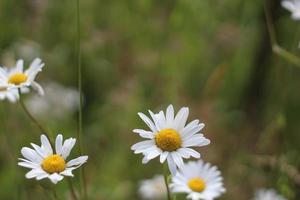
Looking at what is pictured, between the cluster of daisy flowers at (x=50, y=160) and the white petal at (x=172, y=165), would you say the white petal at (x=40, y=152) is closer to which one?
A: the cluster of daisy flowers at (x=50, y=160)

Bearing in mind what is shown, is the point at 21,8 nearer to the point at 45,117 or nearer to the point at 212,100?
the point at 45,117

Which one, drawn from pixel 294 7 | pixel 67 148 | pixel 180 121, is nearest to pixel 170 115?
pixel 180 121

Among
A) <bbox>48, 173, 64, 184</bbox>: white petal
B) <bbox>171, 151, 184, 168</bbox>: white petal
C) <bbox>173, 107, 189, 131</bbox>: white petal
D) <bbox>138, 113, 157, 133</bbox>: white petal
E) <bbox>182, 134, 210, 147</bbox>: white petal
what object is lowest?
<bbox>48, 173, 64, 184</bbox>: white petal

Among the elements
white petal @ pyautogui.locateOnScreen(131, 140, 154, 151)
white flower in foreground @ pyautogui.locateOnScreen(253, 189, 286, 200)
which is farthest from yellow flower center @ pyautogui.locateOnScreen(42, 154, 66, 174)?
white flower in foreground @ pyautogui.locateOnScreen(253, 189, 286, 200)

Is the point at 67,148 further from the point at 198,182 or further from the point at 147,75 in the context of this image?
the point at 147,75

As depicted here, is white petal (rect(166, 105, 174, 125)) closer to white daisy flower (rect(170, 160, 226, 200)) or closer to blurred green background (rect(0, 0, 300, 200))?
white daisy flower (rect(170, 160, 226, 200))

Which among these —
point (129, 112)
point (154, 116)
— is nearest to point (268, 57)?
point (129, 112)
